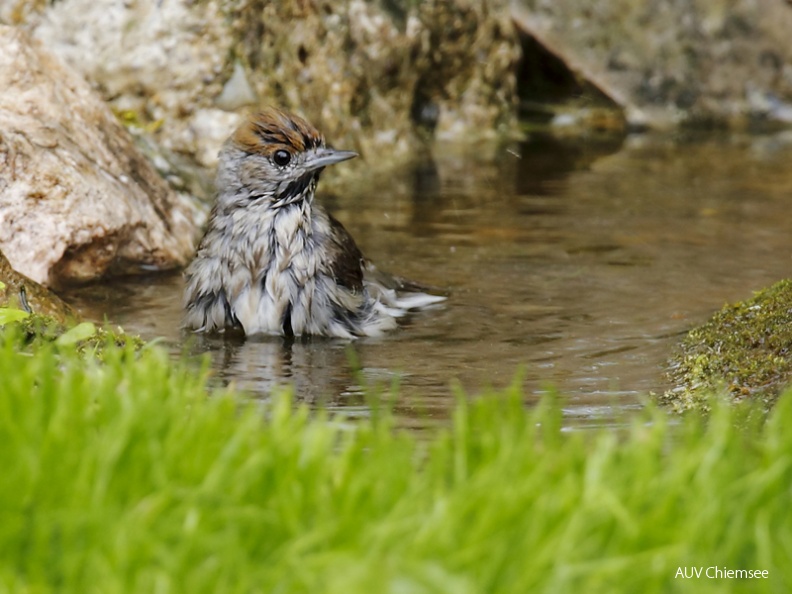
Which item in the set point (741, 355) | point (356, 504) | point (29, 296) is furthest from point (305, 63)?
point (356, 504)

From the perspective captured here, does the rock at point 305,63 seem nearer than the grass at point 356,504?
No

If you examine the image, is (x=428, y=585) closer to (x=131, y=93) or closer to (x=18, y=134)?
(x=18, y=134)

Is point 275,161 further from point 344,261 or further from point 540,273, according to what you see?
point 540,273

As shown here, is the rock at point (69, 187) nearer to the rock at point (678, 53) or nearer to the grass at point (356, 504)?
the grass at point (356, 504)

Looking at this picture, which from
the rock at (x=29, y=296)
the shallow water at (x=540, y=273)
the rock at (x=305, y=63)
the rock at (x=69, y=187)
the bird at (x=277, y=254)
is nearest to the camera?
the rock at (x=29, y=296)

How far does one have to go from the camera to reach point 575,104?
49.7 feet

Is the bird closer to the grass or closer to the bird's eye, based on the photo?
the bird's eye

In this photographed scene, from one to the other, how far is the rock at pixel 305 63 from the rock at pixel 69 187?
48.1 inches

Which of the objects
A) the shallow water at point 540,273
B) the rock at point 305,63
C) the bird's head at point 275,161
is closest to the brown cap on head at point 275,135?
the bird's head at point 275,161

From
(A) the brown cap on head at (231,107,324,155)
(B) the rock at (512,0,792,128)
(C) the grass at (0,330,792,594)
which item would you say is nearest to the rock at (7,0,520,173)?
(B) the rock at (512,0,792,128)

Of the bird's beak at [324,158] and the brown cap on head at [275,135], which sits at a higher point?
the brown cap on head at [275,135]

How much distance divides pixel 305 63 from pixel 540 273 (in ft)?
13.8

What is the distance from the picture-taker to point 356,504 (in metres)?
3.20

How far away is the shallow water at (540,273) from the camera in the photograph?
6.12m
